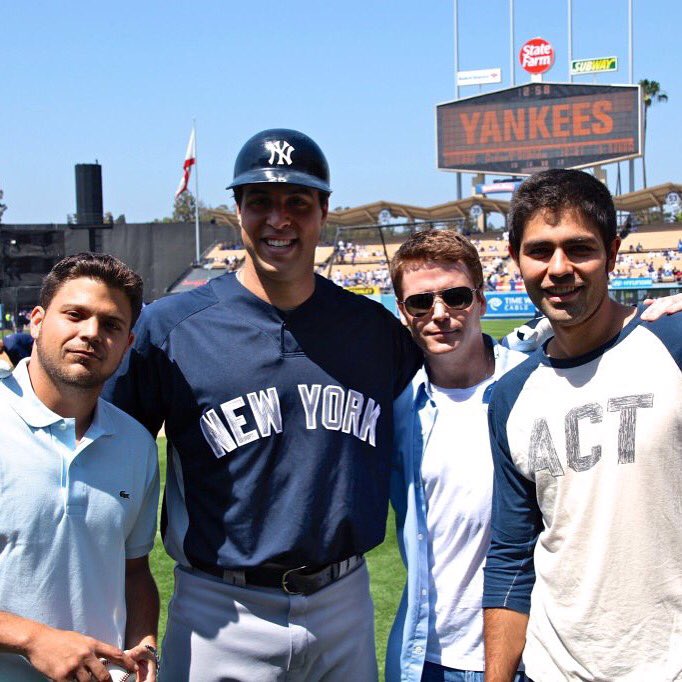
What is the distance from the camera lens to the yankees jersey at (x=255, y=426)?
2758 mm

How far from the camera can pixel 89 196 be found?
3969cm

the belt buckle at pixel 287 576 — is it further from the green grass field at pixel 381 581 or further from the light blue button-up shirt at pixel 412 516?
the green grass field at pixel 381 581

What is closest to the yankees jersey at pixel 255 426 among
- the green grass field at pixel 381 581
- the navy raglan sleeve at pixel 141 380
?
the navy raglan sleeve at pixel 141 380

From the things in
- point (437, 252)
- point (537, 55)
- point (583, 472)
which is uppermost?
point (537, 55)

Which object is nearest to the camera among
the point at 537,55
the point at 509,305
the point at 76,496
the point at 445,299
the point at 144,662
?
the point at 76,496

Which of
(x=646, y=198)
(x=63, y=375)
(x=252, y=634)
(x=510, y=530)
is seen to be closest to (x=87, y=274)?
(x=63, y=375)

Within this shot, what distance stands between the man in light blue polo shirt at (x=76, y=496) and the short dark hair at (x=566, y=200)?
3.98 ft

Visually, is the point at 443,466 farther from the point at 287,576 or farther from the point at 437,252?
the point at 437,252

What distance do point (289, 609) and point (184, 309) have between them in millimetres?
1067

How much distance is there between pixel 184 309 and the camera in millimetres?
2926

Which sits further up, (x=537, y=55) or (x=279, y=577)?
(x=537, y=55)

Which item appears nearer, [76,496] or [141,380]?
[76,496]

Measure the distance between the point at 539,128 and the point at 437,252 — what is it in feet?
131

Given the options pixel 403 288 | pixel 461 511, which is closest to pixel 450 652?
pixel 461 511
